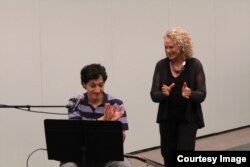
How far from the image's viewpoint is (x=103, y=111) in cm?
340

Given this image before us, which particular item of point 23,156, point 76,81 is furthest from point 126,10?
point 23,156

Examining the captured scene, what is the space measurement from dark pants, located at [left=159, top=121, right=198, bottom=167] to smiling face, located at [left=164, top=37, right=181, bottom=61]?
510mm

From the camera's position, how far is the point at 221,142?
21.8ft

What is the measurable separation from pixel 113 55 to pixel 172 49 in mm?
1987

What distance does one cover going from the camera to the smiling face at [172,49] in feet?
12.2

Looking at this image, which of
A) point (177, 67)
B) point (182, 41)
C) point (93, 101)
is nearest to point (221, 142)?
point (177, 67)

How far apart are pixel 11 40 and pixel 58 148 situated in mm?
1979

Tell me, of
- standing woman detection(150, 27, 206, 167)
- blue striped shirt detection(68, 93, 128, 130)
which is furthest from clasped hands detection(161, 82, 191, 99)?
blue striped shirt detection(68, 93, 128, 130)

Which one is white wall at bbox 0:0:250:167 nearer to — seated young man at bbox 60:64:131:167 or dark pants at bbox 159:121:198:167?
seated young man at bbox 60:64:131:167

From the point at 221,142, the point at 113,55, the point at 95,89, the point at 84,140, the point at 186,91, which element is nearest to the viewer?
the point at 84,140

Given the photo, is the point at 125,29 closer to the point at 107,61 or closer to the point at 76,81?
the point at 107,61

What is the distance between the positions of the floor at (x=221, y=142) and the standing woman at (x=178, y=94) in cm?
187

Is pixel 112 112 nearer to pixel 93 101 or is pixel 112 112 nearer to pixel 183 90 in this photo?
pixel 93 101

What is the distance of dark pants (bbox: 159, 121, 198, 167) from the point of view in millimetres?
3678
